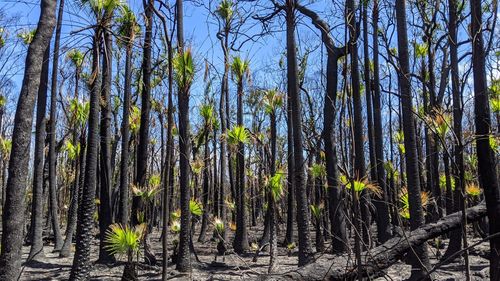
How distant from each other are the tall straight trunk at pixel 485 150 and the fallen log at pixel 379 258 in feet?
3.46

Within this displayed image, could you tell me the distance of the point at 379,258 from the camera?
5.80m

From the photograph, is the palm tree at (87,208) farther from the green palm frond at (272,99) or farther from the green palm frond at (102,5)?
the green palm frond at (272,99)

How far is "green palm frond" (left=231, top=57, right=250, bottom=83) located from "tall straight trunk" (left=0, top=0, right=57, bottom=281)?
702 cm

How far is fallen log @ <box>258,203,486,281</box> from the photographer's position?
4.89 metres

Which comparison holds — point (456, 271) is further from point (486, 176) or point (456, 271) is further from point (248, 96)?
point (248, 96)

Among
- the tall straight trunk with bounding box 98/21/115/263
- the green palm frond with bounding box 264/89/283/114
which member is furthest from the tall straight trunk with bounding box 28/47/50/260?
the green palm frond with bounding box 264/89/283/114

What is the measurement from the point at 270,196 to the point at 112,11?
5.11 metres

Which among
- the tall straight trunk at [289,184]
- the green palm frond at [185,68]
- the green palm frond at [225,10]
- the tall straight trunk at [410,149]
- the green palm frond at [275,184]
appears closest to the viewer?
the green palm frond at [185,68]

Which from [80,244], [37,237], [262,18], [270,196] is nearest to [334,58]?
[262,18]

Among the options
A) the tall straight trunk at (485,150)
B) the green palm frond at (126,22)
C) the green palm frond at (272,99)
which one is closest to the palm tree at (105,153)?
the green palm frond at (126,22)

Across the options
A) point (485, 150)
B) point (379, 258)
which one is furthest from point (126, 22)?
point (485, 150)

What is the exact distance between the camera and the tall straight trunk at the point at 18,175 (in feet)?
15.8

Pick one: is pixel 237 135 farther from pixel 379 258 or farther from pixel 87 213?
pixel 379 258

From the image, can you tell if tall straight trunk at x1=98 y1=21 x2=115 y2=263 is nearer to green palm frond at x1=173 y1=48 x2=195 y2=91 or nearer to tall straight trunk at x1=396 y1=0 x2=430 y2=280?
green palm frond at x1=173 y1=48 x2=195 y2=91
